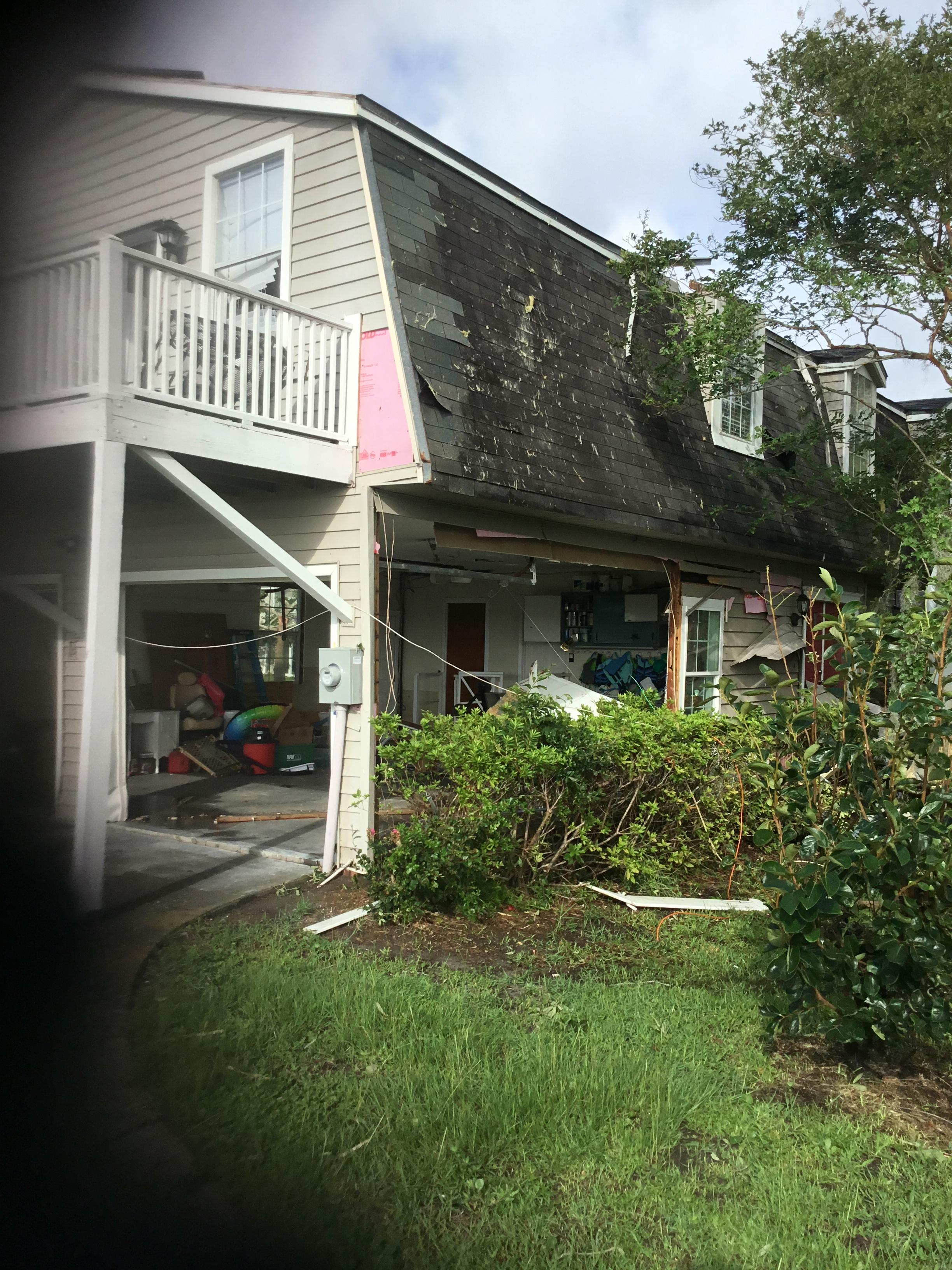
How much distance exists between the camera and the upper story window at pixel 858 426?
11.7 meters

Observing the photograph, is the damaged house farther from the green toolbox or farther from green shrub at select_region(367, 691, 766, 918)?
green shrub at select_region(367, 691, 766, 918)

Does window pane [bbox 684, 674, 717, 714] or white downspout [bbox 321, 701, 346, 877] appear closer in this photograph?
white downspout [bbox 321, 701, 346, 877]

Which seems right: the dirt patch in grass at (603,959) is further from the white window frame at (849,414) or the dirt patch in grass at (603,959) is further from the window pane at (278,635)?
the white window frame at (849,414)

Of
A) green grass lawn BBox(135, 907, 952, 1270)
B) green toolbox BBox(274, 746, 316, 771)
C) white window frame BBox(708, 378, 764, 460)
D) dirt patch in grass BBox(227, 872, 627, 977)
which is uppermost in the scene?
white window frame BBox(708, 378, 764, 460)

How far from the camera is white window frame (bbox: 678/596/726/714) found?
9.95 m

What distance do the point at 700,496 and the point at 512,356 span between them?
3.11 meters

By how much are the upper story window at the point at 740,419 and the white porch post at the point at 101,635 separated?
7.10m

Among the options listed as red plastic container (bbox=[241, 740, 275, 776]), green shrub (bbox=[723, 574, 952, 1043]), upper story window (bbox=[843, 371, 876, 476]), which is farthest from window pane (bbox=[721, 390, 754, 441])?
green shrub (bbox=[723, 574, 952, 1043])

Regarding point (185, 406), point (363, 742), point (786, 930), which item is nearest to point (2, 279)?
point (786, 930)

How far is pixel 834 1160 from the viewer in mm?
2857

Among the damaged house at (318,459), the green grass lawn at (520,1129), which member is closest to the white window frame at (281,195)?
the damaged house at (318,459)

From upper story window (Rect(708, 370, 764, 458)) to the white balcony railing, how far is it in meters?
5.06

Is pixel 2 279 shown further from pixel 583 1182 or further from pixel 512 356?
pixel 512 356

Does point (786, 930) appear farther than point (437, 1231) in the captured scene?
Yes
